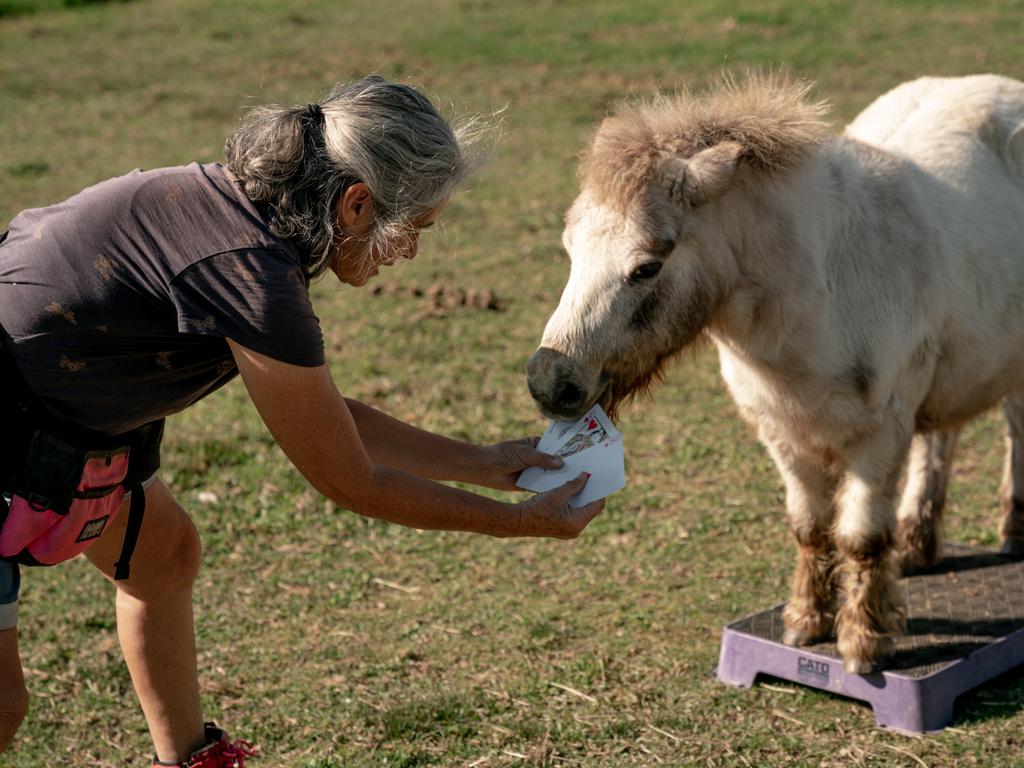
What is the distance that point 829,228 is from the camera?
3768 mm

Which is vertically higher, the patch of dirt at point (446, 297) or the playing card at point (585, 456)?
the playing card at point (585, 456)

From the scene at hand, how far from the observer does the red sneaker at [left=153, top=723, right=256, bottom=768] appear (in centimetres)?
316

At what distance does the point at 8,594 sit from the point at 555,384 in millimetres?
1422

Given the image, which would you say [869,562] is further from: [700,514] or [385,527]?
[385,527]

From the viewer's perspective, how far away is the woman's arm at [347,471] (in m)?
2.47

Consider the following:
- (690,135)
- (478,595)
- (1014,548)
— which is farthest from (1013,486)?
(690,135)

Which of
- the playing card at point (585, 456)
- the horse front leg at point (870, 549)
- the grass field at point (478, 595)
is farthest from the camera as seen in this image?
the horse front leg at point (870, 549)

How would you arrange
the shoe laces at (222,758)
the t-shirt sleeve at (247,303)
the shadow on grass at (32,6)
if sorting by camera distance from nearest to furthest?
the t-shirt sleeve at (247,303) → the shoe laces at (222,758) → the shadow on grass at (32,6)

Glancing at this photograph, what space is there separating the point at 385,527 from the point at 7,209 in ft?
20.1

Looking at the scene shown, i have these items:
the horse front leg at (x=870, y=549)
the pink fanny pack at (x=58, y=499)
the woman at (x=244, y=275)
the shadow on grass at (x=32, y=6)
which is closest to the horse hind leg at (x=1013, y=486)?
the horse front leg at (x=870, y=549)

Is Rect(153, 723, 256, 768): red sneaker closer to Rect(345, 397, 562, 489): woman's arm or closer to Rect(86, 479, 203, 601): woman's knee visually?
Rect(86, 479, 203, 601): woman's knee

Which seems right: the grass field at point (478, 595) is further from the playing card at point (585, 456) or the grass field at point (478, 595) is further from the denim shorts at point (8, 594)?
the denim shorts at point (8, 594)

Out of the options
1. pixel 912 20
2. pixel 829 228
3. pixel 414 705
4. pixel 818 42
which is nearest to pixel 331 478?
pixel 414 705

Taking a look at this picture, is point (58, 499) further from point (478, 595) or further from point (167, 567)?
point (478, 595)
